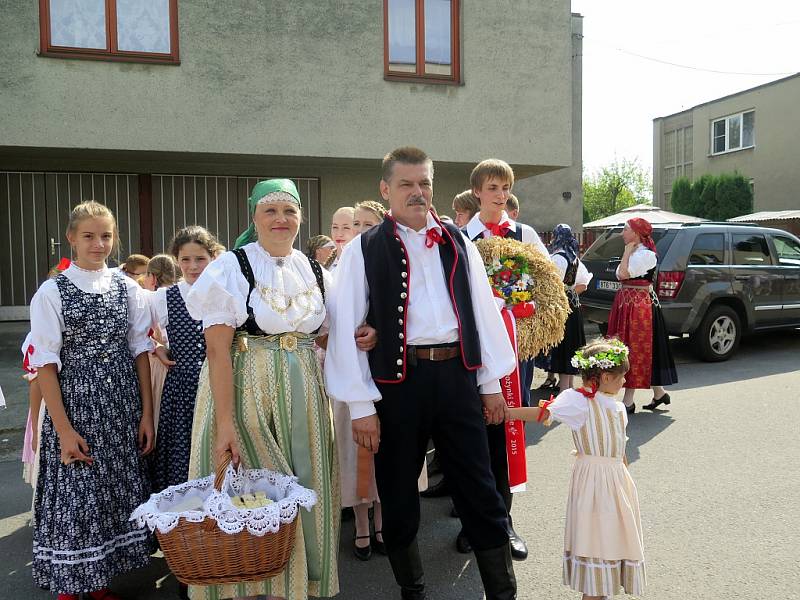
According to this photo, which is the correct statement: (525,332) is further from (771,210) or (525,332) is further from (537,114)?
(771,210)

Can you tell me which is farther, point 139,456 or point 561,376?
point 561,376

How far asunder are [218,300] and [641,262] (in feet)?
17.4

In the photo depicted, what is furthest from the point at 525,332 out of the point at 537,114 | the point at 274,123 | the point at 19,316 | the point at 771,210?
the point at 771,210

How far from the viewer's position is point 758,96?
1168 inches

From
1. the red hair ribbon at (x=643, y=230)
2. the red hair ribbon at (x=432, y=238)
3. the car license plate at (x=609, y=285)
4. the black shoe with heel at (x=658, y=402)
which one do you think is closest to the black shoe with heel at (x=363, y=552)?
the red hair ribbon at (x=432, y=238)

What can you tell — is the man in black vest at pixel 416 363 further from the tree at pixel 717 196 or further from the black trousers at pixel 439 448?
the tree at pixel 717 196

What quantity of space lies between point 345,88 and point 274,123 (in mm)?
1298

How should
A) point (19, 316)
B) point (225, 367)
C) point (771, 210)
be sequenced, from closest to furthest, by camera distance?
1. point (225, 367)
2. point (19, 316)
3. point (771, 210)

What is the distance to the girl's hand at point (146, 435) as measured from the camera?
137 inches

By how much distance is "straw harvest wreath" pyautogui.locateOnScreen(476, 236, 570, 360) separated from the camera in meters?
3.73

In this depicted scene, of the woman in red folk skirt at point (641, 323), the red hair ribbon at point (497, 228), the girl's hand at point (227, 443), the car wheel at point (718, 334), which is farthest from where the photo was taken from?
the car wheel at point (718, 334)

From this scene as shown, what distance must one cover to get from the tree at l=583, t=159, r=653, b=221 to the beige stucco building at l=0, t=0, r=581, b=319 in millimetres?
37916

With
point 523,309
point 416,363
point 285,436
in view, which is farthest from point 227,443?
point 523,309

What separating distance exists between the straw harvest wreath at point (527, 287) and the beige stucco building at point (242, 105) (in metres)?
7.72
